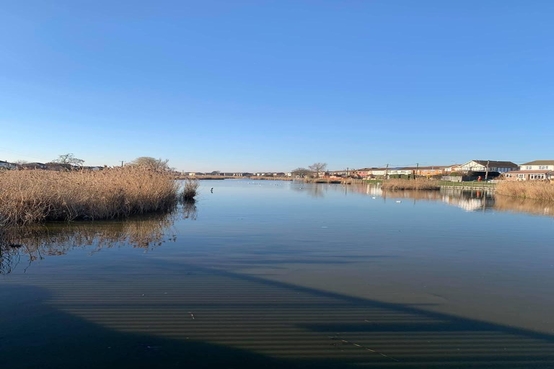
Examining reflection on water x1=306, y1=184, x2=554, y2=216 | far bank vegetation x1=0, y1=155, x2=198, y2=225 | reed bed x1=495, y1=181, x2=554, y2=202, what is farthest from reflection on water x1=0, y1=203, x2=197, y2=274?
reed bed x1=495, y1=181, x2=554, y2=202

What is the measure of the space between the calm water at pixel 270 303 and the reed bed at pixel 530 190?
900 inches

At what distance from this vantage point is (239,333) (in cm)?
349

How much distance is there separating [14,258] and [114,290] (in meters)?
2.94

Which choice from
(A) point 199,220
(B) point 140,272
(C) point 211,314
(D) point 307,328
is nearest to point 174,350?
(C) point 211,314

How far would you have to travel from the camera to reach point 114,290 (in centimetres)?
466

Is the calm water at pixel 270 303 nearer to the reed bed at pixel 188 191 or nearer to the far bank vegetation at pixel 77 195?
the far bank vegetation at pixel 77 195

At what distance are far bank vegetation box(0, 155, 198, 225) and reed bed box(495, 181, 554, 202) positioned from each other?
2734 centimetres

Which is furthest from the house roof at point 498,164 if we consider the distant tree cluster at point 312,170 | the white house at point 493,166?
the distant tree cluster at point 312,170

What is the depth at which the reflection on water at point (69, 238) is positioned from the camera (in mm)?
6527

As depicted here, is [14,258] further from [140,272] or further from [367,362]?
[367,362]

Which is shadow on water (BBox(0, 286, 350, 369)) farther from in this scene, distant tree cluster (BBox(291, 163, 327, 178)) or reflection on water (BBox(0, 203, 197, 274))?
distant tree cluster (BBox(291, 163, 327, 178))

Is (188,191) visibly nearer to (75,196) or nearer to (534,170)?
(75,196)

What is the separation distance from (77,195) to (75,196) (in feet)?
0.32

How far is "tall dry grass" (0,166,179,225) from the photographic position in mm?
9766
